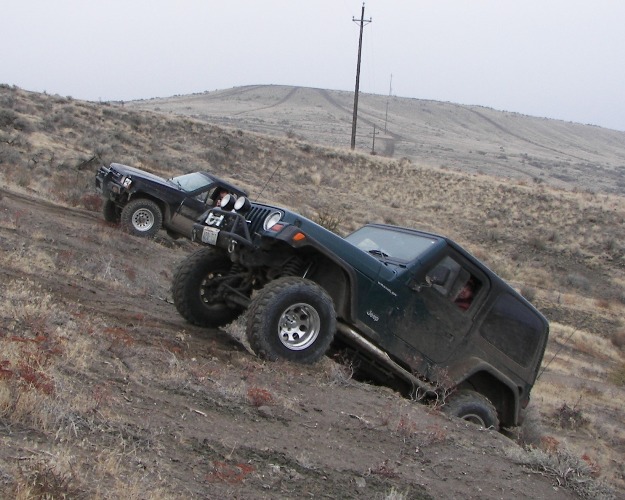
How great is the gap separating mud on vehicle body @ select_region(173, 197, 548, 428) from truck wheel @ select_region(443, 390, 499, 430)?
0.05 feet

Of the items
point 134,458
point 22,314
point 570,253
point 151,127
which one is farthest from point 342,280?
point 151,127

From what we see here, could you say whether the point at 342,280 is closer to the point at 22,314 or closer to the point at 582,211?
the point at 22,314

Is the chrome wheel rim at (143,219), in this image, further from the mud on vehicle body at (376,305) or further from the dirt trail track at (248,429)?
the mud on vehicle body at (376,305)

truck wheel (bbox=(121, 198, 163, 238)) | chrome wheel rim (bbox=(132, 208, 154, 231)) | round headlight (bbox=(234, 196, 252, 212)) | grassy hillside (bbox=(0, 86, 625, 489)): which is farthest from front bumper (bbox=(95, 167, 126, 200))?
round headlight (bbox=(234, 196, 252, 212))

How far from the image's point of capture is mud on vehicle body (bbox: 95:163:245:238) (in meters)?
14.8

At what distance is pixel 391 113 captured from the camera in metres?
126

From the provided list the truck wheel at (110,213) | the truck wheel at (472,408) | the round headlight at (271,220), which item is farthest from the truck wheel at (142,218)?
the truck wheel at (472,408)

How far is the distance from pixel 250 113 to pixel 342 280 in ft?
306

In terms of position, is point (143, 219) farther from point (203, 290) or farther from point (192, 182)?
point (203, 290)

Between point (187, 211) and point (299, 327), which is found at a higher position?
point (187, 211)

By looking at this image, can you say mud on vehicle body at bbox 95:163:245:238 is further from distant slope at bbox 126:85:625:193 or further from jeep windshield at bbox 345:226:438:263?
distant slope at bbox 126:85:625:193

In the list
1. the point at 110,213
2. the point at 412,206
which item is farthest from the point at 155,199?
the point at 412,206

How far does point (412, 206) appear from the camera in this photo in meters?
37.7

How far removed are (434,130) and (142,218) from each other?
10128 cm
